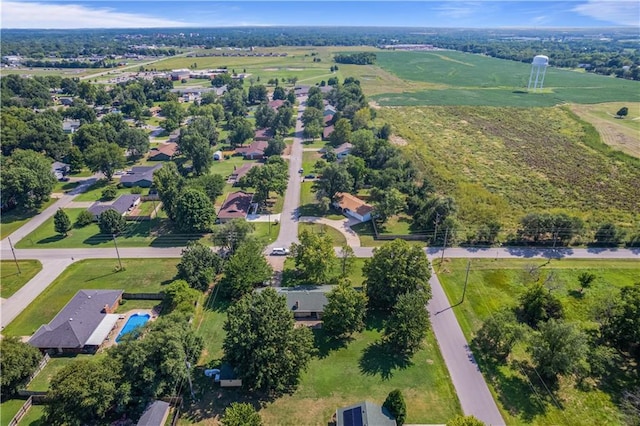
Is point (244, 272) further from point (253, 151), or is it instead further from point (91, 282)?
point (253, 151)

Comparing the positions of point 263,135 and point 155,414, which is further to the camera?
point 263,135

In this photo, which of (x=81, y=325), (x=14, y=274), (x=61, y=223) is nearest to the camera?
(x=81, y=325)

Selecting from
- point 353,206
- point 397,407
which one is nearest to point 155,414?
point 397,407

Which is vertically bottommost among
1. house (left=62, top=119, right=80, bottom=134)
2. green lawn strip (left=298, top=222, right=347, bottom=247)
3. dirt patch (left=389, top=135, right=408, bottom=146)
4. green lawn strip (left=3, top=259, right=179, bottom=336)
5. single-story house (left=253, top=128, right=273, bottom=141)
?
green lawn strip (left=3, top=259, right=179, bottom=336)

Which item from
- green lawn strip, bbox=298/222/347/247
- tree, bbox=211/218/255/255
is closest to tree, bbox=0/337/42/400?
tree, bbox=211/218/255/255

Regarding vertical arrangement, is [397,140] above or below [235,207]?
above

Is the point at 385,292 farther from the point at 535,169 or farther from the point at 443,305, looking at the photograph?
the point at 535,169

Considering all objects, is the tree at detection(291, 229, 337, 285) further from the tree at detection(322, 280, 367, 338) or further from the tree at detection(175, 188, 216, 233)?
the tree at detection(175, 188, 216, 233)
